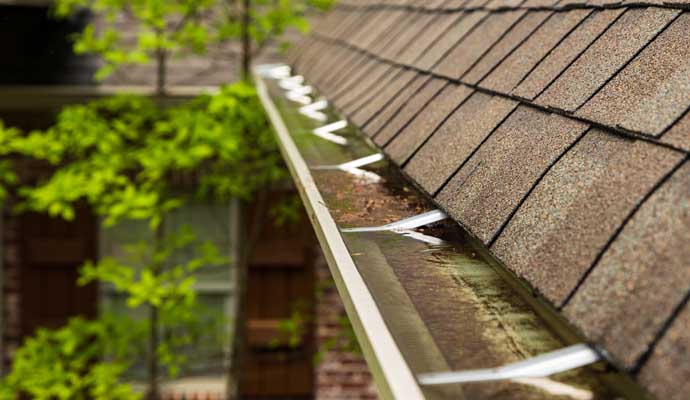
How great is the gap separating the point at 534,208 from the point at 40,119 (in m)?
5.97

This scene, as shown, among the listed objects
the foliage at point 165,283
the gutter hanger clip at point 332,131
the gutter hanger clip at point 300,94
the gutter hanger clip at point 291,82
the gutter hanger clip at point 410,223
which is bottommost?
the foliage at point 165,283

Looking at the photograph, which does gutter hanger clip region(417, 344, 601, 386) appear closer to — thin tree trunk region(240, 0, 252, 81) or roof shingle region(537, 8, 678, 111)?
roof shingle region(537, 8, 678, 111)

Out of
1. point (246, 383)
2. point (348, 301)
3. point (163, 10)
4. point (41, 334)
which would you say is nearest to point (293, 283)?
point (246, 383)

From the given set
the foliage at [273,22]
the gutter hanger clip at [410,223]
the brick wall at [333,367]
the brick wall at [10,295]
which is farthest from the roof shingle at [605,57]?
the brick wall at [10,295]

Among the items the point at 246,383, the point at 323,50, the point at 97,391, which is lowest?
the point at 246,383

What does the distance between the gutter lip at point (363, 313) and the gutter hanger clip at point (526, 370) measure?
0.03 m

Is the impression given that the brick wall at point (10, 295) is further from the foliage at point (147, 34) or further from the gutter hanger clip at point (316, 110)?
the gutter hanger clip at point (316, 110)

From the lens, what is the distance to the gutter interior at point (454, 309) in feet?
3.72

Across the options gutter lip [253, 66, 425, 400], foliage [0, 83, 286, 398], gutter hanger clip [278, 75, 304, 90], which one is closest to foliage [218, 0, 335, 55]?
gutter hanger clip [278, 75, 304, 90]

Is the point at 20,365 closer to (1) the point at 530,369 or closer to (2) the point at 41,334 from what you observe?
(2) the point at 41,334

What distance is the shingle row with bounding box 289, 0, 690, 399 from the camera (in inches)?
44.0

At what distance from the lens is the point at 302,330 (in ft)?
20.6

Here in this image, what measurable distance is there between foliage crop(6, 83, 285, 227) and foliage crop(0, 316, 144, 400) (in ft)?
2.67

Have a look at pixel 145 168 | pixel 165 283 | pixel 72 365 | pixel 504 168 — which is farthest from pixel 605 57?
pixel 165 283
